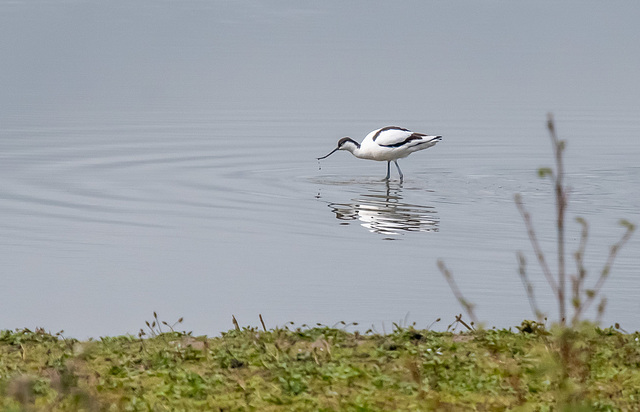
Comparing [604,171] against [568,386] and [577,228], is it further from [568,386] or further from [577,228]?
[568,386]

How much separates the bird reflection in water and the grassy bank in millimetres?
6520

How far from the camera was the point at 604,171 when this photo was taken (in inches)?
763

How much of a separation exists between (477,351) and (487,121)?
78.4 ft

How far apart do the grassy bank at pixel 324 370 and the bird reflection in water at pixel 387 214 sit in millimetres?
6520

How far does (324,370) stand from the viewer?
638 centimetres

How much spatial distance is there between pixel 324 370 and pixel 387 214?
28.8ft

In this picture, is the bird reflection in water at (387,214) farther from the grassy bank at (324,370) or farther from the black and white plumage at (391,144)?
the grassy bank at (324,370)

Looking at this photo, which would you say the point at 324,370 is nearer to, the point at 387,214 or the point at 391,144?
the point at 387,214

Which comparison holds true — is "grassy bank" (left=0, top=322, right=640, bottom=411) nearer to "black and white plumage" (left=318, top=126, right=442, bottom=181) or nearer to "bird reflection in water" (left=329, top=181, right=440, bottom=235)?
"bird reflection in water" (left=329, top=181, right=440, bottom=235)

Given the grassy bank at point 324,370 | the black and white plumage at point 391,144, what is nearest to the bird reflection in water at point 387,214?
the black and white plumage at point 391,144

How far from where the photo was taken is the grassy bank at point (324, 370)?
592 cm

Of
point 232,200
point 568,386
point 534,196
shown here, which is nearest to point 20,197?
point 232,200

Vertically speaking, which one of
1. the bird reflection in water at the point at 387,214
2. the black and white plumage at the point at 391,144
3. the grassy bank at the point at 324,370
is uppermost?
the black and white plumage at the point at 391,144

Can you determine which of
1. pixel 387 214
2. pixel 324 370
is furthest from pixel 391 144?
pixel 324 370
